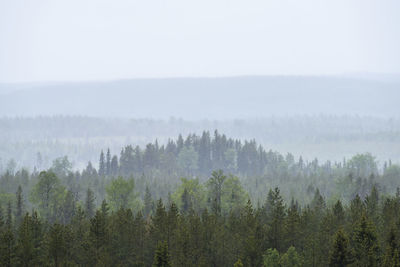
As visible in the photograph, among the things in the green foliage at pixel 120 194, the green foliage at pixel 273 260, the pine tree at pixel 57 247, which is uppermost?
the pine tree at pixel 57 247

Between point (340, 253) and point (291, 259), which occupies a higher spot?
point (340, 253)

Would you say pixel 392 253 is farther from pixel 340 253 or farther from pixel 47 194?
pixel 47 194

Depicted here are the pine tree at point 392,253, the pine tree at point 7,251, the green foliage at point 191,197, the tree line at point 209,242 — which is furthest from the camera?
the green foliage at point 191,197

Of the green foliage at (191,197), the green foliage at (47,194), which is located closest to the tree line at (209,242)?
the green foliage at (191,197)

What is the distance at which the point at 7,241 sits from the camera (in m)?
69.6

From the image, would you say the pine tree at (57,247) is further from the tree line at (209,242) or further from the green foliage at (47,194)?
the green foliage at (47,194)

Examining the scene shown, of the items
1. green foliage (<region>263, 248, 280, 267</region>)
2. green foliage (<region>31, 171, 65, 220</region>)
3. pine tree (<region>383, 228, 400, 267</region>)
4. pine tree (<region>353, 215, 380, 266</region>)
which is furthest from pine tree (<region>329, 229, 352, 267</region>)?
green foliage (<region>31, 171, 65, 220</region>)

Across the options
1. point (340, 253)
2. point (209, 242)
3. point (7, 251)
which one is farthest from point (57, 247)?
point (340, 253)

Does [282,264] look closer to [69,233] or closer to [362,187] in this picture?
[69,233]

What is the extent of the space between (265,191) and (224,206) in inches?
2027

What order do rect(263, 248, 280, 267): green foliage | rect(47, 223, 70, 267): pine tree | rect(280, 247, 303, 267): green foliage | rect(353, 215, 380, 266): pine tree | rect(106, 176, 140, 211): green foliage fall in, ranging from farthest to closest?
rect(106, 176, 140, 211): green foliage, rect(263, 248, 280, 267): green foliage, rect(47, 223, 70, 267): pine tree, rect(280, 247, 303, 267): green foliage, rect(353, 215, 380, 266): pine tree

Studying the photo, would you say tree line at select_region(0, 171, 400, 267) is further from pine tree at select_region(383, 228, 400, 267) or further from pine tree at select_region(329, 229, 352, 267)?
pine tree at select_region(383, 228, 400, 267)

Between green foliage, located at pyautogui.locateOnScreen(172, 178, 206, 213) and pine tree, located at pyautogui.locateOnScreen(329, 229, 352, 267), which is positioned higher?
pine tree, located at pyautogui.locateOnScreen(329, 229, 352, 267)

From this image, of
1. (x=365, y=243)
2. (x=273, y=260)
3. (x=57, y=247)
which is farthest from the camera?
(x=273, y=260)
